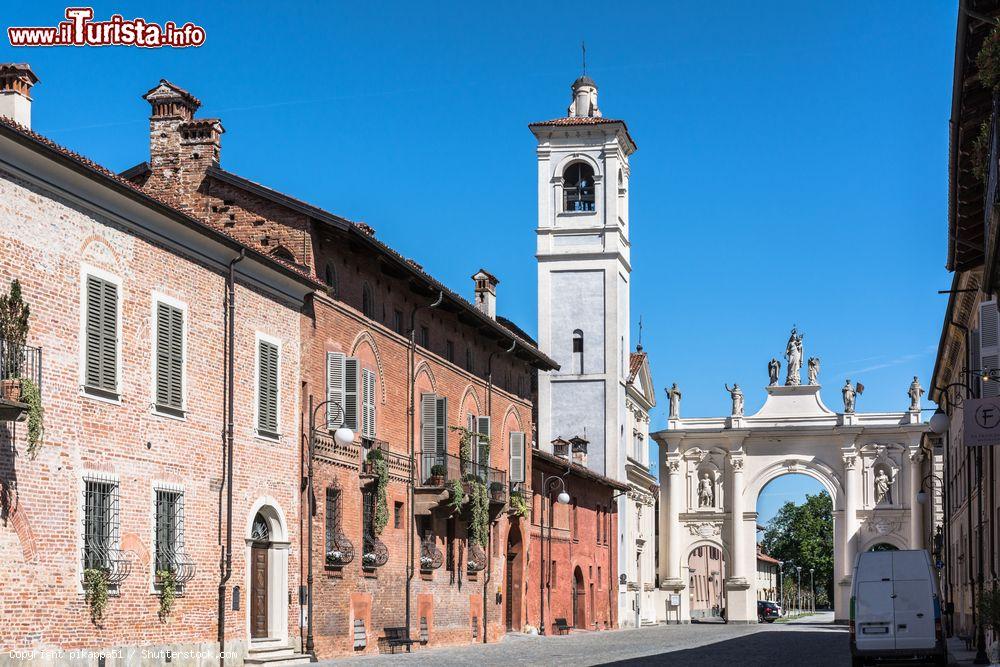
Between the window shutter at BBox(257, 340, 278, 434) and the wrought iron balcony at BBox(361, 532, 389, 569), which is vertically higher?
the window shutter at BBox(257, 340, 278, 434)

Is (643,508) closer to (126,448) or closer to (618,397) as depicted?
(618,397)

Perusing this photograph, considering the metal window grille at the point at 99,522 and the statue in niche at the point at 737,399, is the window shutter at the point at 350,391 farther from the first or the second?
the statue in niche at the point at 737,399

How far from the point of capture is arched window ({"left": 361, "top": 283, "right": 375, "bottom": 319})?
110ft

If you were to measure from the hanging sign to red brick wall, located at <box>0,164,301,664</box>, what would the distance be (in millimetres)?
12727

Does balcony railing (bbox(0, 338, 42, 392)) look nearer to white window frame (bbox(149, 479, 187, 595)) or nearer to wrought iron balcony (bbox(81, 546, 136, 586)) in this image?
wrought iron balcony (bbox(81, 546, 136, 586))

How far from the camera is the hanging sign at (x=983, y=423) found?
69.1 feet

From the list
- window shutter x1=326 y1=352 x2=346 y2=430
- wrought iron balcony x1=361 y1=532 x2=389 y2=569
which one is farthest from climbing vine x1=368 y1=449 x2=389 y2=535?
window shutter x1=326 y1=352 x2=346 y2=430

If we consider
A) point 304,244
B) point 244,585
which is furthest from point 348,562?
point 304,244

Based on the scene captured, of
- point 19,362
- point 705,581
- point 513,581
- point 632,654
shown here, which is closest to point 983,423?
point 19,362

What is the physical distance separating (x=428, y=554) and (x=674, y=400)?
51.5 m

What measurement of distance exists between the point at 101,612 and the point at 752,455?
66.8 meters

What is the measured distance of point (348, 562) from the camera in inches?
1221

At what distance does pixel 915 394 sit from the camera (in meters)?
84.2

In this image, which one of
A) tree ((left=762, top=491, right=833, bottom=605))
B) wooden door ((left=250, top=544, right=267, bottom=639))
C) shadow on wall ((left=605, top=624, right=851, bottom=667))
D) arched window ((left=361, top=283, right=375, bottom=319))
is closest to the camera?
wooden door ((left=250, top=544, right=267, bottom=639))
